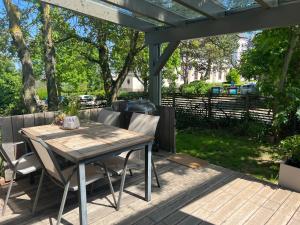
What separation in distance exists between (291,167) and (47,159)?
3094 millimetres

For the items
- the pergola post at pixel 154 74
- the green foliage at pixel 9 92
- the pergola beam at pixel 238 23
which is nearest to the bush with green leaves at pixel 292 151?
the pergola beam at pixel 238 23

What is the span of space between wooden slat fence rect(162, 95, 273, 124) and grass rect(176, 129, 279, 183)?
2.02ft

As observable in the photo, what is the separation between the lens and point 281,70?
5.60 meters

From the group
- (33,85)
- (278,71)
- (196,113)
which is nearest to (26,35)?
(33,85)

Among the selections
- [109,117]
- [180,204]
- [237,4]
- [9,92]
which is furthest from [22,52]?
[9,92]

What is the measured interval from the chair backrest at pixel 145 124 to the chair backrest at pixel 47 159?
1373mm

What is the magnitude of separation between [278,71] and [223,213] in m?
4.27

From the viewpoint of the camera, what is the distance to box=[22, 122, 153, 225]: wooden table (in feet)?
7.63

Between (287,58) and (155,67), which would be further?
(155,67)

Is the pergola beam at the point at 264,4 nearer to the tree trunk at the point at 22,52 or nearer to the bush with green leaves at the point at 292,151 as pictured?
the bush with green leaves at the point at 292,151

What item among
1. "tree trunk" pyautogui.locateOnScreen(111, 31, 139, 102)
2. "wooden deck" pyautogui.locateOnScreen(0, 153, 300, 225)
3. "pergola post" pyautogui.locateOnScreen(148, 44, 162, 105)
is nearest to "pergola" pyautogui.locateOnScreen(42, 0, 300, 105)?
"pergola post" pyautogui.locateOnScreen(148, 44, 162, 105)

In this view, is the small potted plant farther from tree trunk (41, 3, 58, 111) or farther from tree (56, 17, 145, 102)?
tree (56, 17, 145, 102)

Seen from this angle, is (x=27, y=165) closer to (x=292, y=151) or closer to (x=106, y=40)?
(x=292, y=151)

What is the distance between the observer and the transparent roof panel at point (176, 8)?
13.0 ft
